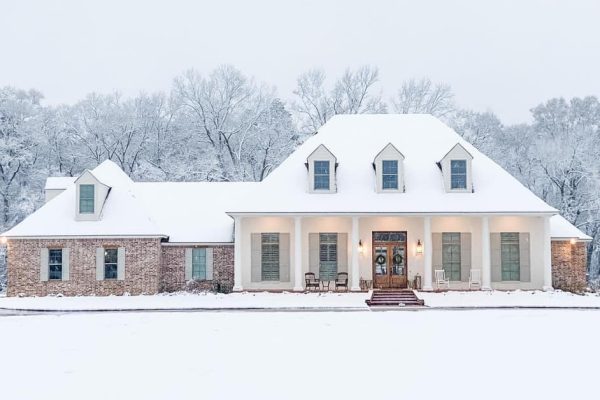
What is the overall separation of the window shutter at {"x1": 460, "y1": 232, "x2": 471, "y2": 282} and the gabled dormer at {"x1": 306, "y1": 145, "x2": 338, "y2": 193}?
6.10 meters

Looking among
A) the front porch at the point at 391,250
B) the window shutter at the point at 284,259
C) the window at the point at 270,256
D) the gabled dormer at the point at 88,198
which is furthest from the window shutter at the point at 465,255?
the gabled dormer at the point at 88,198

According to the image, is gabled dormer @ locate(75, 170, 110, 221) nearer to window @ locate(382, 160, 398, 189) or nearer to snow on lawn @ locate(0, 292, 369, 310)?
snow on lawn @ locate(0, 292, 369, 310)

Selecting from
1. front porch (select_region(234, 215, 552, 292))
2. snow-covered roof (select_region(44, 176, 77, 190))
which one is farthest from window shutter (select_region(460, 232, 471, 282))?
snow-covered roof (select_region(44, 176, 77, 190))

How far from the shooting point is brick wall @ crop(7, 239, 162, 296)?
93.5ft

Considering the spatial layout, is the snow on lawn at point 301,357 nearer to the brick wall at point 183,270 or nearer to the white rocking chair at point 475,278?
the white rocking chair at point 475,278

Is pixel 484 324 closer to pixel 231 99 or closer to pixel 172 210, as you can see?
pixel 172 210

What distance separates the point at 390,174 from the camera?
2888 cm

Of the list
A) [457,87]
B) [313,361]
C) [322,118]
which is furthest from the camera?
[457,87]

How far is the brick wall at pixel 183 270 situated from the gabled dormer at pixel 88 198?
3474 mm

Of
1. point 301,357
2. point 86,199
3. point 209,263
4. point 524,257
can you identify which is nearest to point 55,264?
point 86,199

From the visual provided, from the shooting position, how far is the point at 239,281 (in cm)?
2842

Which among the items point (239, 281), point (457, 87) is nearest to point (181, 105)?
point (239, 281)

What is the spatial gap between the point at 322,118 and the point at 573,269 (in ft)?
80.5

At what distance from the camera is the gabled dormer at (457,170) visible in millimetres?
28641
